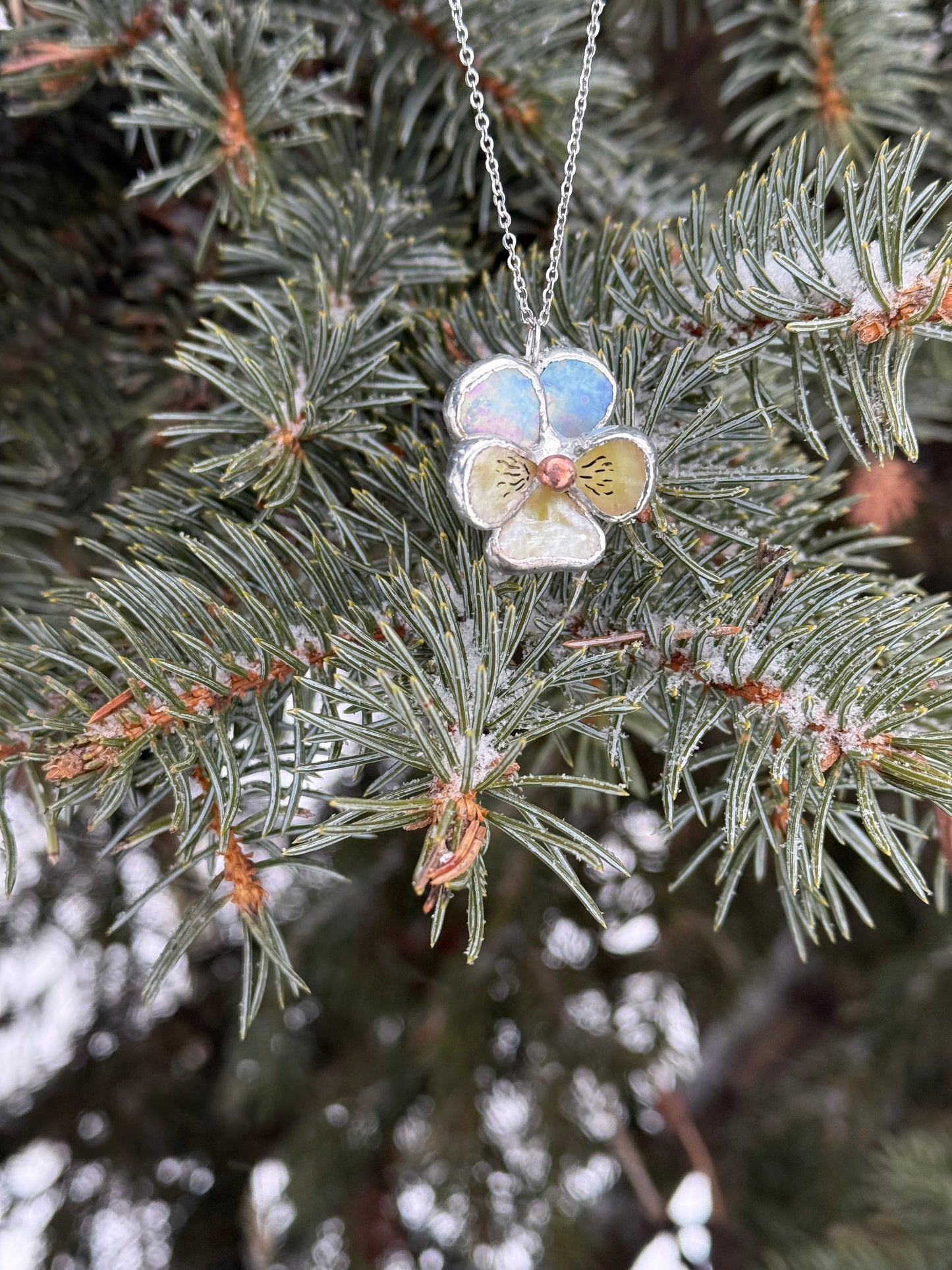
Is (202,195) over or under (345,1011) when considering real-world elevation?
over

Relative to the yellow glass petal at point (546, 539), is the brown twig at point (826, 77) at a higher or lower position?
higher

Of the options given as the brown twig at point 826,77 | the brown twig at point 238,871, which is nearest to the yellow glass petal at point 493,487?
the brown twig at point 238,871

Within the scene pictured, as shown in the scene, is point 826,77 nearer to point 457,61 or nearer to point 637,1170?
point 457,61

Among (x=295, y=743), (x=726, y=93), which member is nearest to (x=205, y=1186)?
(x=295, y=743)

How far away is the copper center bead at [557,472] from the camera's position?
1.14 ft

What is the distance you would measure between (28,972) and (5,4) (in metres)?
0.75

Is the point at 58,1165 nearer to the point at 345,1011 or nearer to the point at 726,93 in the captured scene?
the point at 345,1011

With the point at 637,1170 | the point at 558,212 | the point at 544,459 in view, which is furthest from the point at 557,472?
the point at 637,1170

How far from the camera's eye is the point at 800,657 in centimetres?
30

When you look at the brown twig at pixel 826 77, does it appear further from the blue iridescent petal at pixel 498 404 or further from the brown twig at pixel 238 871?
the brown twig at pixel 238 871

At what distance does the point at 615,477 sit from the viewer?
1.10 ft

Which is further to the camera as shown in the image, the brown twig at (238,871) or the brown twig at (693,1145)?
the brown twig at (693,1145)

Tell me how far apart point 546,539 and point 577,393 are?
0.06m

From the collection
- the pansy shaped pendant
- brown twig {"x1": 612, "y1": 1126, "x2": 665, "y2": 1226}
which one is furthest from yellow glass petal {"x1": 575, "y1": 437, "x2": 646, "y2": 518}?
brown twig {"x1": 612, "y1": 1126, "x2": 665, "y2": 1226}
